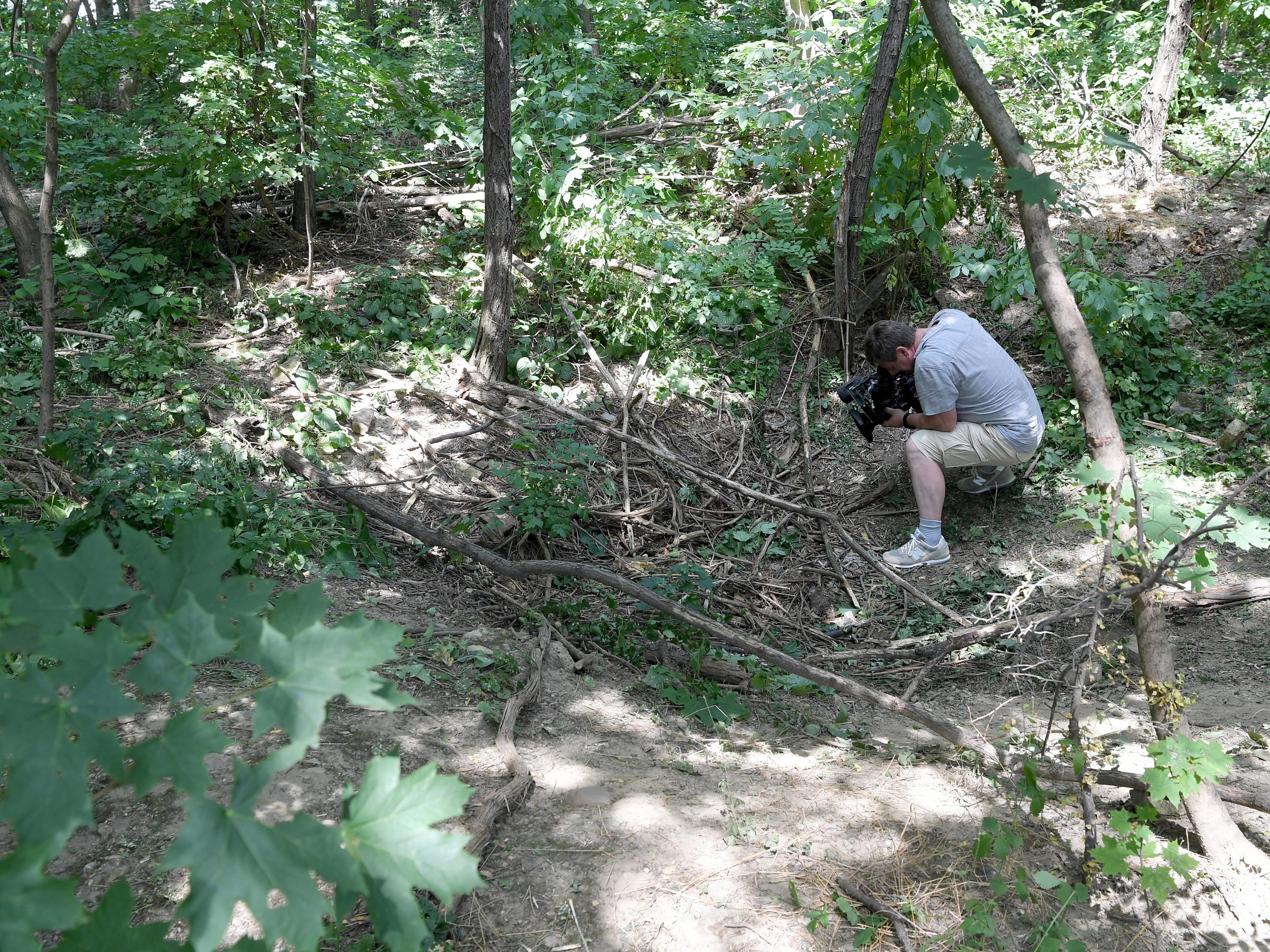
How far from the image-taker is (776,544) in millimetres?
5082

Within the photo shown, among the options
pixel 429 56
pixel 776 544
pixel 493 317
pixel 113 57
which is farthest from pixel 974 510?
pixel 429 56

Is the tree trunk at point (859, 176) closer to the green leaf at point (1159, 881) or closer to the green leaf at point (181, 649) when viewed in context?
the green leaf at point (1159, 881)

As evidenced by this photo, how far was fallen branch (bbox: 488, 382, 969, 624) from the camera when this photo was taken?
4070 millimetres

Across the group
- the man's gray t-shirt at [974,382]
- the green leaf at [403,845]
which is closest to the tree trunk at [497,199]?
the man's gray t-shirt at [974,382]

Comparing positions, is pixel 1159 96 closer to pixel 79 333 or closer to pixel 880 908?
pixel 880 908

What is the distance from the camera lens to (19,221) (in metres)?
5.46

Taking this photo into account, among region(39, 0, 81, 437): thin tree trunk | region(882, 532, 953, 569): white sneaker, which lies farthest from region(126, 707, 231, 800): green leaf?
region(882, 532, 953, 569): white sneaker

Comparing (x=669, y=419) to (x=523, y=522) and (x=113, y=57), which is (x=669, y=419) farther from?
(x=113, y=57)

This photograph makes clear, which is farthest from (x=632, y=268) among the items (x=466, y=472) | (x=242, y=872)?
(x=242, y=872)

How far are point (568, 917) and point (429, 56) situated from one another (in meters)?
12.9

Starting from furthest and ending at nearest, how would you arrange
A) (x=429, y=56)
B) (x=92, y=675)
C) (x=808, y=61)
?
(x=429, y=56) < (x=808, y=61) < (x=92, y=675)

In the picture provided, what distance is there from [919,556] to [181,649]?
14.6ft

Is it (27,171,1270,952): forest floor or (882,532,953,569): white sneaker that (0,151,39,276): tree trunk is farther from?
(882,532,953,569): white sneaker

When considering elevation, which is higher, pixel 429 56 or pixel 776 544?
pixel 429 56
